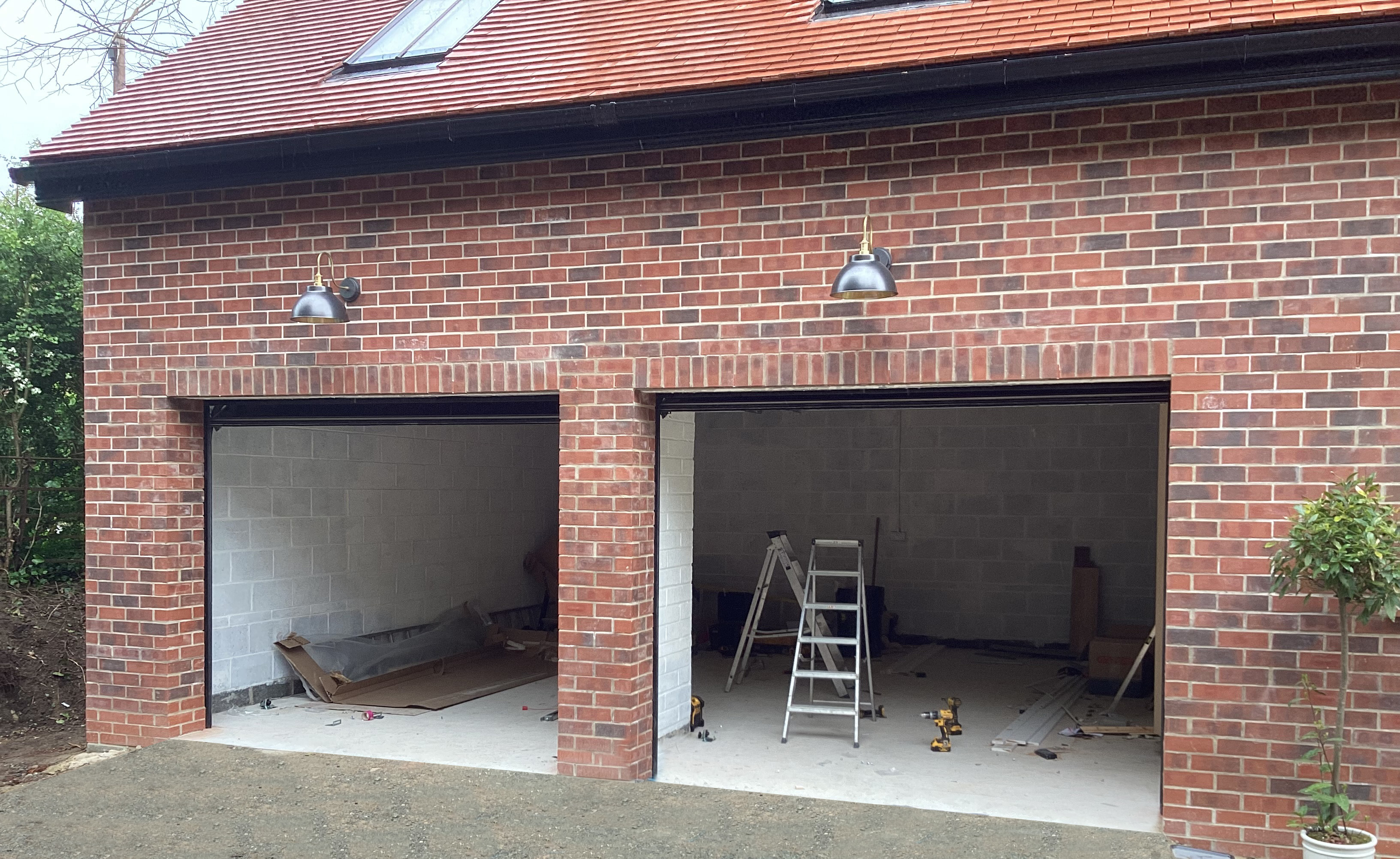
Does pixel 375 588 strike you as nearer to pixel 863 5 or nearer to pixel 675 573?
pixel 675 573

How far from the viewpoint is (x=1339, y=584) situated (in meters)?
4.64

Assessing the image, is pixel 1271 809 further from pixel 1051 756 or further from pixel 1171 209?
pixel 1171 209

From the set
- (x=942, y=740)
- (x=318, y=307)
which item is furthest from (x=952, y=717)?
(x=318, y=307)

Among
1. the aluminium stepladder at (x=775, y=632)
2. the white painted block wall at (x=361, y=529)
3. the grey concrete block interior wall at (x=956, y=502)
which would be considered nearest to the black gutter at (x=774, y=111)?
the white painted block wall at (x=361, y=529)

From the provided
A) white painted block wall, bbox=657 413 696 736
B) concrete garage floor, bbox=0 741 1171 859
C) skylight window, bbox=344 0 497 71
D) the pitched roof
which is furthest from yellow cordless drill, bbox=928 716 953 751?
skylight window, bbox=344 0 497 71

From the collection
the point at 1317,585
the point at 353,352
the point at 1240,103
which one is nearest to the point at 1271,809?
the point at 1317,585

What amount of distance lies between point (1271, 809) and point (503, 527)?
833 cm

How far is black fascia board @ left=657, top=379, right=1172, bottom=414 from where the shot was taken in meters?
5.76

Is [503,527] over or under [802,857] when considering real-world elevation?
over

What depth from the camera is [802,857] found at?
17.1 feet

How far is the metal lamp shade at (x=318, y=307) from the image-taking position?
6406 mm

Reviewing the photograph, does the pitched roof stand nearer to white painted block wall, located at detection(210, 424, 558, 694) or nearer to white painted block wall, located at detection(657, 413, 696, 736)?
white painted block wall, located at detection(657, 413, 696, 736)

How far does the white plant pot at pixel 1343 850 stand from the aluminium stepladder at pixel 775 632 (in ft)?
13.1

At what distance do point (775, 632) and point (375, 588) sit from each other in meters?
3.56
